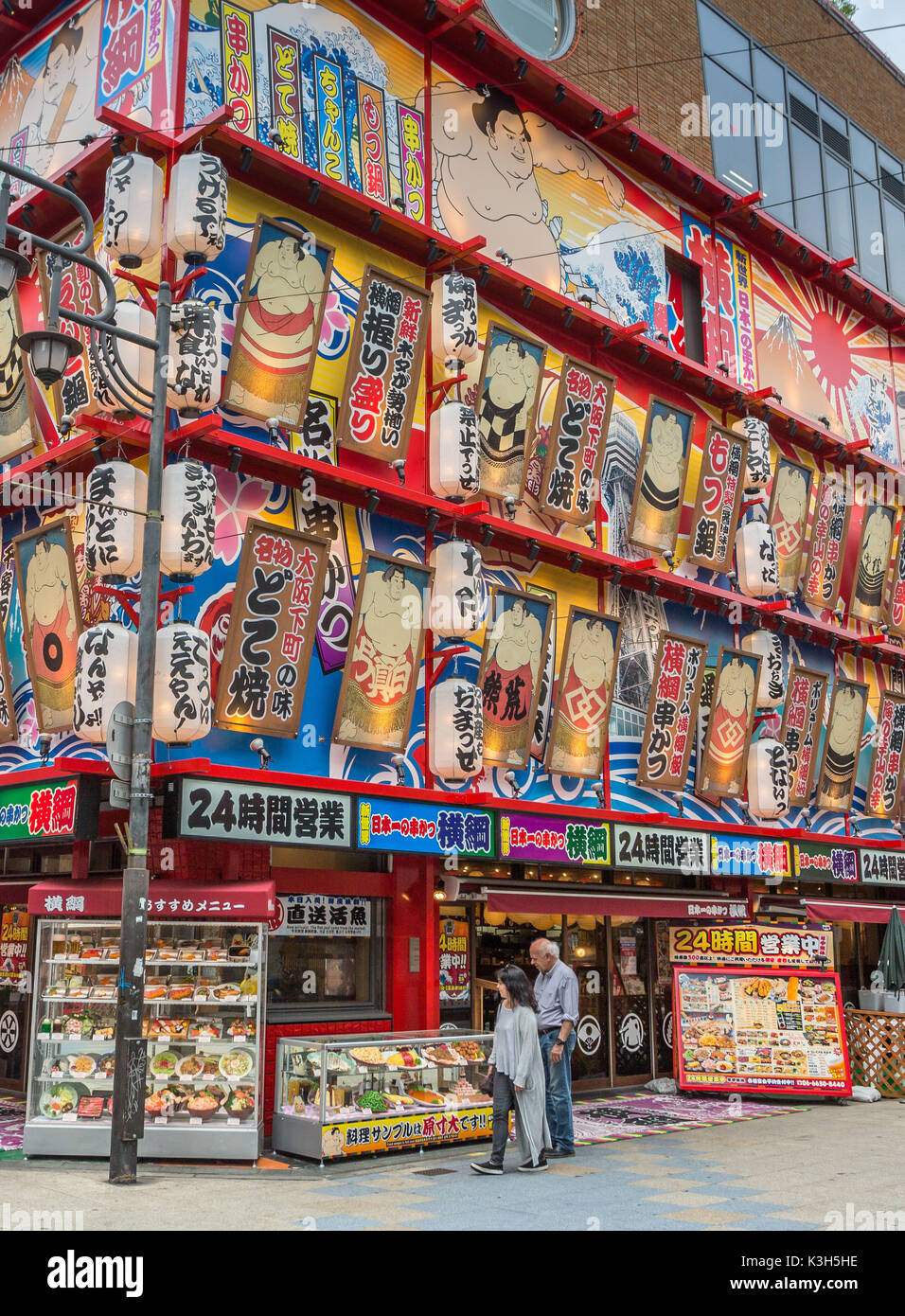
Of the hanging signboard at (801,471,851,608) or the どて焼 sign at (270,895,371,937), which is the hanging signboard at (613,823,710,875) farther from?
the hanging signboard at (801,471,851,608)

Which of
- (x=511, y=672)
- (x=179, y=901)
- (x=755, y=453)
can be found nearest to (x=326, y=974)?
(x=179, y=901)

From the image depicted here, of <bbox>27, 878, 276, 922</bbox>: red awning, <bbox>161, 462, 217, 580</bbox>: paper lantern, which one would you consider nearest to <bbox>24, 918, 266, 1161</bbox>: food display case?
<bbox>27, 878, 276, 922</bbox>: red awning

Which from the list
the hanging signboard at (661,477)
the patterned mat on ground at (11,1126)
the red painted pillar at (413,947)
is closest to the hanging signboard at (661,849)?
the red painted pillar at (413,947)

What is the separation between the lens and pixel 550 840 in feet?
53.7

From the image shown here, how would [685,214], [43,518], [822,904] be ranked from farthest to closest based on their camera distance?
[685,214] < [822,904] < [43,518]

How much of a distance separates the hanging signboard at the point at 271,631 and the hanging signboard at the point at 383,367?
1.88 m

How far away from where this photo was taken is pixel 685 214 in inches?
873

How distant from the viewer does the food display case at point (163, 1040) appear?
12.0 metres

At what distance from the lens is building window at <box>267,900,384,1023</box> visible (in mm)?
14156

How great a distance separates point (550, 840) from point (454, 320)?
7061 millimetres

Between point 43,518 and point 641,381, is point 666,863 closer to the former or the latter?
point 641,381

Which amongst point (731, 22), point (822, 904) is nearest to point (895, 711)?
point (822, 904)

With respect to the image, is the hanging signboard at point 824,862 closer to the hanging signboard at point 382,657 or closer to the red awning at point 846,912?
the red awning at point 846,912
